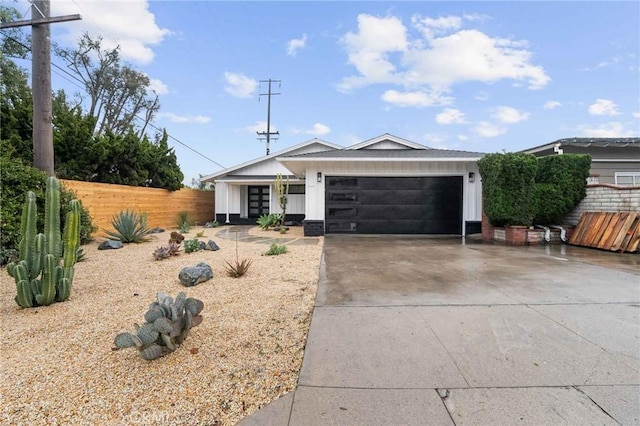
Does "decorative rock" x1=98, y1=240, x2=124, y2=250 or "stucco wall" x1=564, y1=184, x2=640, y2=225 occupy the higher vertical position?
"stucco wall" x1=564, y1=184, x2=640, y2=225

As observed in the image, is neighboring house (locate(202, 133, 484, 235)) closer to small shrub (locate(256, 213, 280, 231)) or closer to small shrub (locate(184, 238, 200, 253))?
small shrub (locate(256, 213, 280, 231))

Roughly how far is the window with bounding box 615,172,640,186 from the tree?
85.5 ft

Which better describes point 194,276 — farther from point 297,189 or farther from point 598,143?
point 598,143

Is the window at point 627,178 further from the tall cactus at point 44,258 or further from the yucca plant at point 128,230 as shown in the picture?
the yucca plant at point 128,230

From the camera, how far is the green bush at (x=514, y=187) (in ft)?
28.9

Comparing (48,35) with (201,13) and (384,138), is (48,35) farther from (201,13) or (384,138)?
(384,138)

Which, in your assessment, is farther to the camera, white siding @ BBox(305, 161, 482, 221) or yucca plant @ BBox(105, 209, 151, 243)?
white siding @ BBox(305, 161, 482, 221)

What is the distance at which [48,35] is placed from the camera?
7.27 m

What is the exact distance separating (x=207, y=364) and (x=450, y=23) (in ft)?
40.5

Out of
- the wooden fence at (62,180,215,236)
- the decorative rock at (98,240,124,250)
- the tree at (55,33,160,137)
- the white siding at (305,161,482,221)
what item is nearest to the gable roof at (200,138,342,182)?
the wooden fence at (62,180,215,236)

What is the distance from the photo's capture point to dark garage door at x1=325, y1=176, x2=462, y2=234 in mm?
11023

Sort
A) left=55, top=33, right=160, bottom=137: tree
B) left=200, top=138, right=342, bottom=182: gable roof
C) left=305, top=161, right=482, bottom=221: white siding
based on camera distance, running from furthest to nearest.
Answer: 1. left=55, top=33, right=160, bottom=137: tree
2. left=200, top=138, right=342, bottom=182: gable roof
3. left=305, top=161, right=482, bottom=221: white siding

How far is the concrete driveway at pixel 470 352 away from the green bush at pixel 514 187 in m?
4.06

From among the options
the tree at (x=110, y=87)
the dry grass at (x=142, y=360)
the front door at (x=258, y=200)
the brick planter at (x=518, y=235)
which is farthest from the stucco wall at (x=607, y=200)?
the tree at (x=110, y=87)
